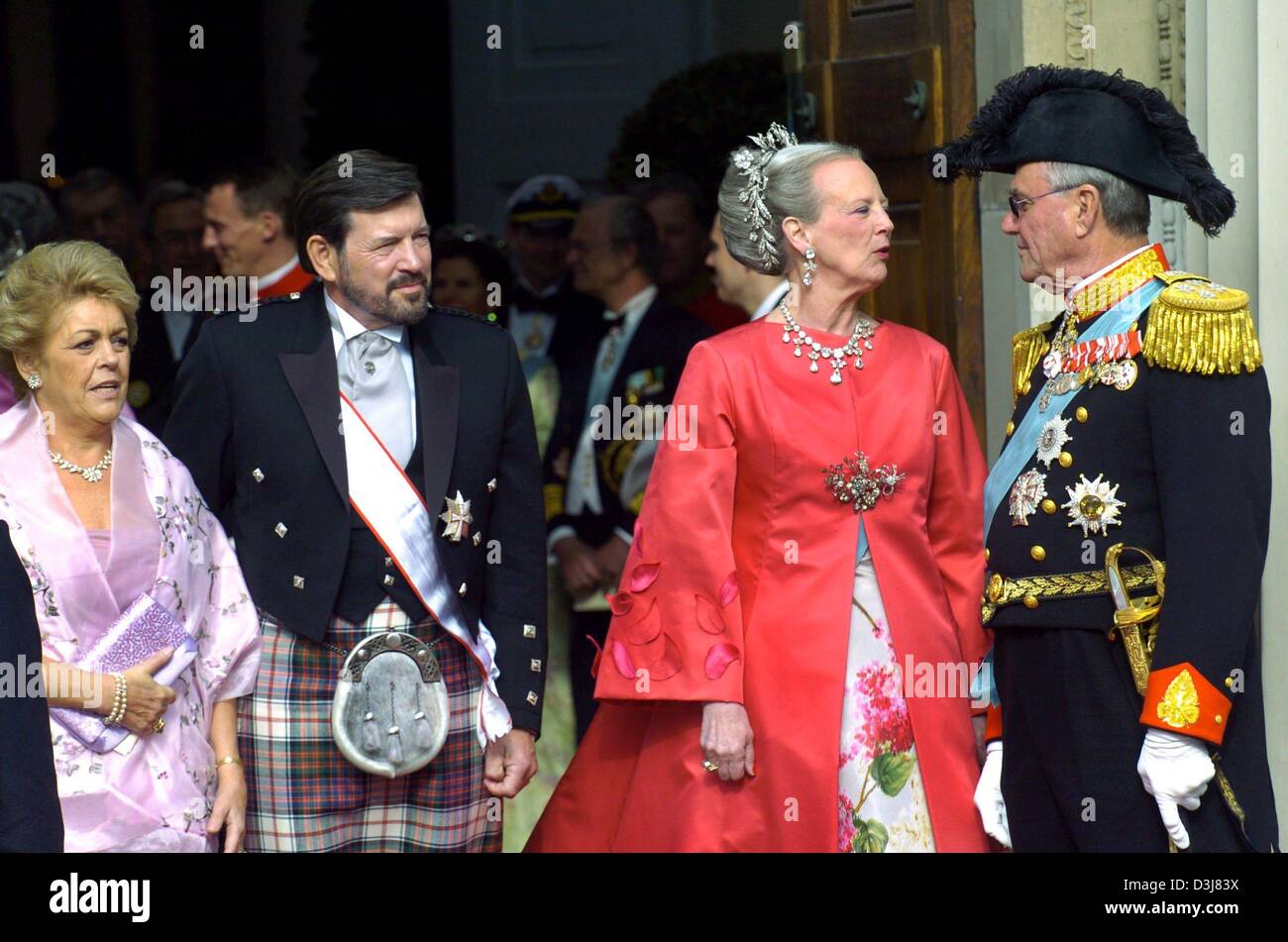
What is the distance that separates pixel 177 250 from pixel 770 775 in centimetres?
290

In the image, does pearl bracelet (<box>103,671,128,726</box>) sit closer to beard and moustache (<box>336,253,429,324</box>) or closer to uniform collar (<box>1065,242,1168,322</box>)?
beard and moustache (<box>336,253,429,324</box>)

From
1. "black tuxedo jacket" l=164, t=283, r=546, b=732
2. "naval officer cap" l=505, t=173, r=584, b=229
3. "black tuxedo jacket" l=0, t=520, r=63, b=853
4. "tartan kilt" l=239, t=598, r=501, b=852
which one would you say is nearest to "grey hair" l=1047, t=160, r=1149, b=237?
"black tuxedo jacket" l=164, t=283, r=546, b=732

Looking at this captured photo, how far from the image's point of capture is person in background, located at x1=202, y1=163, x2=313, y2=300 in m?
5.48

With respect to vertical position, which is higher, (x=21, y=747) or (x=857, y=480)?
(x=857, y=480)

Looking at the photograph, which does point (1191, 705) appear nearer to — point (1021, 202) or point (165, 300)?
point (1021, 202)

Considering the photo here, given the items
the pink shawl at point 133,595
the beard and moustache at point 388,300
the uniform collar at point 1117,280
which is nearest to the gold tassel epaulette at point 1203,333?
the uniform collar at point 1117,280

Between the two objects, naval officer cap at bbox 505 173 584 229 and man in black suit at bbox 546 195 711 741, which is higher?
naval officer cap at bbox 505 173 584 229

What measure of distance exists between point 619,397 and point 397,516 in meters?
1.51

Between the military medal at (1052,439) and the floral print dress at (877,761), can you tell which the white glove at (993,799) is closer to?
the floral print dress at (877,761)

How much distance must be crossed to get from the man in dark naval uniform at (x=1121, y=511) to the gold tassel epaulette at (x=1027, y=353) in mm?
17

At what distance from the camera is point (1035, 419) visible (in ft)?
13.2

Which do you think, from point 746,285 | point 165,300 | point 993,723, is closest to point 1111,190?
point 993,723

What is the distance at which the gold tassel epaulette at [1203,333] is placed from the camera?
370 centimetres

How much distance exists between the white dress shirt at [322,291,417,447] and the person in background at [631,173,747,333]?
6.18ft
